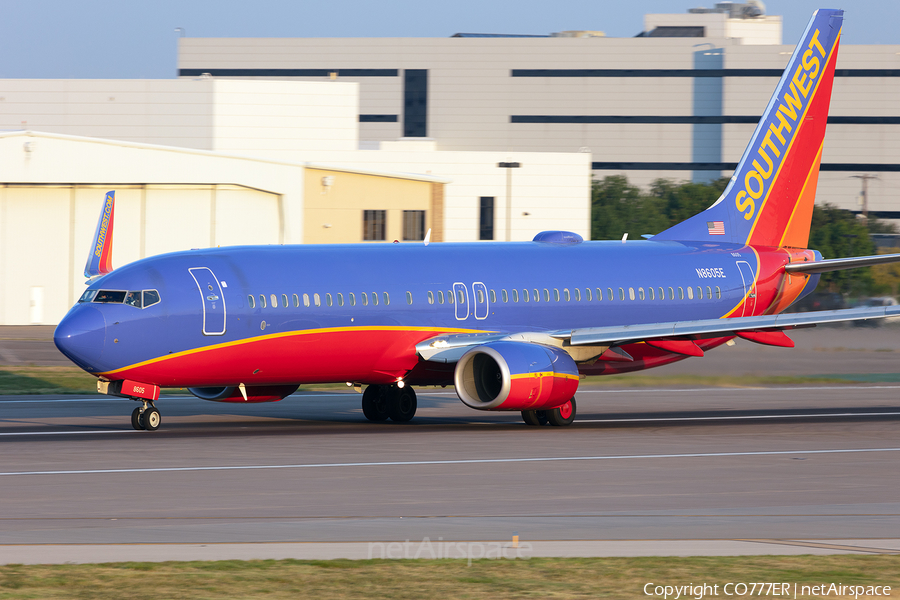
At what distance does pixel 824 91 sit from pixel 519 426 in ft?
50.8

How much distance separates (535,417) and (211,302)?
311 inches

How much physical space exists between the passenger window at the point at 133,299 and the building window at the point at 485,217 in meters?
62.0

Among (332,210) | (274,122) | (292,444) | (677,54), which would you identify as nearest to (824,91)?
(292,444)

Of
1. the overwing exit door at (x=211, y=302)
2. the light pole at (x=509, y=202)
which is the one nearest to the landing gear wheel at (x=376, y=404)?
the overwing exit door at (x=211, y=302)

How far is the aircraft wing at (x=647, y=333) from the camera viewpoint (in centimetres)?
2705

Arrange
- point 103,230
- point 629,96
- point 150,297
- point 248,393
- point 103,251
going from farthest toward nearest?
1. point 629,96
2. point 103,230
3. point 103,251
4. point 248,393
5. point 150,297

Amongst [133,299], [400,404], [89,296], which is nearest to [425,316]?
[400,404]

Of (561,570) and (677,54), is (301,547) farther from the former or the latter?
(677,54)

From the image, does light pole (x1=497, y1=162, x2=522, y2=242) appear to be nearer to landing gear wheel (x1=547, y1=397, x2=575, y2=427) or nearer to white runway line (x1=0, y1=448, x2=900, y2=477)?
landing gear wheel (x1=547, y1=397, x2=575, y2=427)

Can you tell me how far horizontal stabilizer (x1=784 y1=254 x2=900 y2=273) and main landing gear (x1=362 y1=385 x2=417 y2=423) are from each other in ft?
37.5

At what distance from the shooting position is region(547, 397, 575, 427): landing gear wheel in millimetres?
27641

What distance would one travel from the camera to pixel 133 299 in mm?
24672

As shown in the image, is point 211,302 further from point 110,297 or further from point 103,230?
→ point 103,230

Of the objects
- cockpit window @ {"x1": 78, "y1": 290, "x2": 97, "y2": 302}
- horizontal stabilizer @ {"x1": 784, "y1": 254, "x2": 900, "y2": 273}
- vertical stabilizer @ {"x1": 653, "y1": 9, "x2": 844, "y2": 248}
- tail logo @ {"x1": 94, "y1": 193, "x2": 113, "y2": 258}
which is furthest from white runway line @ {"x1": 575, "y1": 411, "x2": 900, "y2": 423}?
tail logo @ {"x1": 94, "y1": 193, "x2": 113, "y2": 258}
